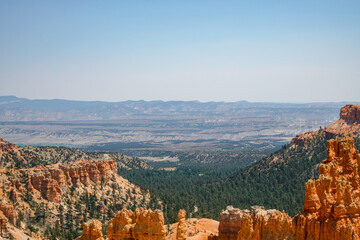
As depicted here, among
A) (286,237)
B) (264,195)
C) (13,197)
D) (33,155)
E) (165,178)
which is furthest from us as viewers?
(165,178)

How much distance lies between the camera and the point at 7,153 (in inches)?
5074

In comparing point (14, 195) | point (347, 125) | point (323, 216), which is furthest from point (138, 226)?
point (347, 125)

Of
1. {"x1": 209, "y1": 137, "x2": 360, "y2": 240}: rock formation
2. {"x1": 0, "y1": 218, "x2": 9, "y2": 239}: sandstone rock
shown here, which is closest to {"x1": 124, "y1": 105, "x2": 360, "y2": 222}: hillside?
{"x1": 0, "y1": 218, "x2": 9, "y2": 239}: sandstone rock

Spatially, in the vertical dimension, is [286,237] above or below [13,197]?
above

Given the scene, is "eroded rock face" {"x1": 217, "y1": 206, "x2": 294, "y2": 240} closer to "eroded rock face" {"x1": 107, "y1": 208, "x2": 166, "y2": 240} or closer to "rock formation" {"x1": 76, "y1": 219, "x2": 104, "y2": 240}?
"eroded rock face" {"x1": 107, "y1": 208, "x2": 166, "y2": 240}

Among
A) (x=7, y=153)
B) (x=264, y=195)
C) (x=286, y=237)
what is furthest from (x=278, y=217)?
(x=7, y=153)

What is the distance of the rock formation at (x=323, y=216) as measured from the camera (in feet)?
121

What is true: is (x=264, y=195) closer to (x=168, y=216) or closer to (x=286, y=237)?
(x=168, y=216)

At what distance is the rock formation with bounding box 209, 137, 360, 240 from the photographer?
36781 mm

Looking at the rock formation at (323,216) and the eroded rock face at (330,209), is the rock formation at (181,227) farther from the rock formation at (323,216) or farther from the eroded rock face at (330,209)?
the eroded rock face at (330,209)

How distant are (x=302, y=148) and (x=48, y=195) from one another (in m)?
78.9

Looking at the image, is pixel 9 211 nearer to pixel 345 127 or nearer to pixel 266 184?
pixel 266 184

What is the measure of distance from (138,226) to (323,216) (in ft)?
56.2

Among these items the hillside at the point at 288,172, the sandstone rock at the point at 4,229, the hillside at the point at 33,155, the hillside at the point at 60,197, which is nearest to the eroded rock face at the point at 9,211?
the hillside at the point at 60,197
